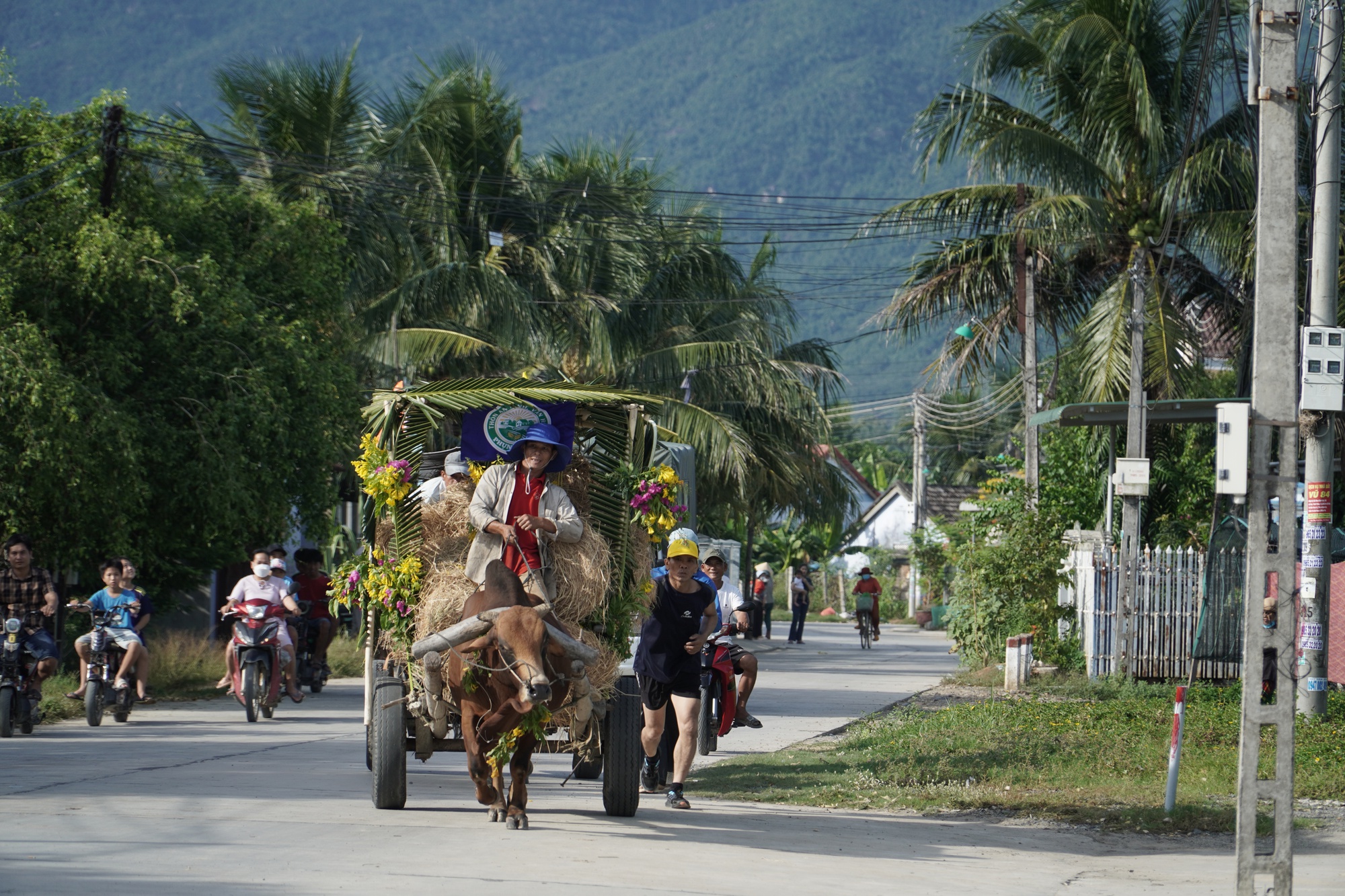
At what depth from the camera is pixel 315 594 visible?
815 inches

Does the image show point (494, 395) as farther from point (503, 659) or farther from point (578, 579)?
point (503, 659)

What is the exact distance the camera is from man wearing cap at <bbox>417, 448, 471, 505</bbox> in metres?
10.2

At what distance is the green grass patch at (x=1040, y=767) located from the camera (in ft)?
37.7

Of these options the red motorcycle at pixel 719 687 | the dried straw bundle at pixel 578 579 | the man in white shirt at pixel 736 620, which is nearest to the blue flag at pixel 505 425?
the dried straw bundle at pixel 578 579

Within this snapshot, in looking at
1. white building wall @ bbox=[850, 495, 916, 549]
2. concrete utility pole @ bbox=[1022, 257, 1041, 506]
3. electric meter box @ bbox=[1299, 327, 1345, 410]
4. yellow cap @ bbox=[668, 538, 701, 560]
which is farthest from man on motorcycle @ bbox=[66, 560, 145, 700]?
white building wall @ bbox=[850, 495, 916, 549]

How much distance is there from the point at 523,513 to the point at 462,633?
36.3 inches

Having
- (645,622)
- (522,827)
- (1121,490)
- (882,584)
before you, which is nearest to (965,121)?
(1121,490)

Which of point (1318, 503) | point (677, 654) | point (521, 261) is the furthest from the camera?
point (521, 261)

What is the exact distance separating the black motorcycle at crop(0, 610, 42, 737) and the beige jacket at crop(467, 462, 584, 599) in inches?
275

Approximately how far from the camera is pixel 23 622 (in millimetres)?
14914

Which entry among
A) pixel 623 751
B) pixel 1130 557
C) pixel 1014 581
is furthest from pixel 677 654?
pixel 1014 581

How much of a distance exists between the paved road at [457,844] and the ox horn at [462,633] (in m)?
1.14

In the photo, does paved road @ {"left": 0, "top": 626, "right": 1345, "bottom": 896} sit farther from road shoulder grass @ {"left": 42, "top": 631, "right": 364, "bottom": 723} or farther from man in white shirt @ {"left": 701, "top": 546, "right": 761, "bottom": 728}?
road shoulder grass @ {"left": 42, "top": 631, "right": 364, "bottom": 723}

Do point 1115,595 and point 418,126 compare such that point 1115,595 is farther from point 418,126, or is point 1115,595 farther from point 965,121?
point 418,126
